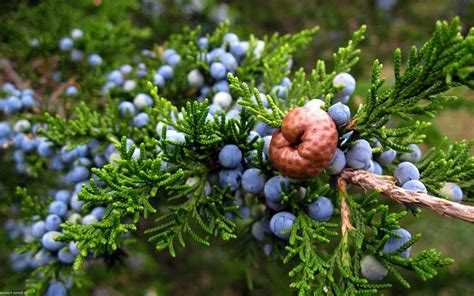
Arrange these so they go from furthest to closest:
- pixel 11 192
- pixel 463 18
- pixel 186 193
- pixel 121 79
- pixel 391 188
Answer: pixel 463 18 → pixel 11 192 → pixel 121 79 → pixel 186 193 → pixel 391 188

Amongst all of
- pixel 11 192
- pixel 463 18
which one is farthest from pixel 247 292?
pixel 463 18

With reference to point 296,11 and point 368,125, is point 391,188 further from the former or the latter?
point 296,11

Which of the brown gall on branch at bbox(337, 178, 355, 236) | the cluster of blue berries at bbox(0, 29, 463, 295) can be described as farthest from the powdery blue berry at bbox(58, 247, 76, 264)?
the brown gall on branch at bbox(337, 178, 355, 236)

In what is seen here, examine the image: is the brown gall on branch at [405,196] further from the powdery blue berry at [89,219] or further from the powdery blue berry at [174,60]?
the powdery blue berry at [174,60]

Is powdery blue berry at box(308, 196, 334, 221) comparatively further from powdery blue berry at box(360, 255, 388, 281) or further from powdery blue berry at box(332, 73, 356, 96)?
powdery blue berry at box(332, 73, 356, 96)

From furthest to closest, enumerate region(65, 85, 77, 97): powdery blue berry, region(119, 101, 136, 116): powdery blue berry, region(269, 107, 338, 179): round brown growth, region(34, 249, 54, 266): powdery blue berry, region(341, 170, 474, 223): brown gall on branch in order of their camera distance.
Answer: region(65, 85, 77, 97): powdery blue berry → region(119, 101, 136, 116): powdery blue berry → region(34, 249, 54, 266): powdery blue berry → region(269, 107, 338, 179): round brown growth → region(341, 170, 474, 223): brown gall on branch

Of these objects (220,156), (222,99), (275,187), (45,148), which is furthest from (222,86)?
(45,148)
